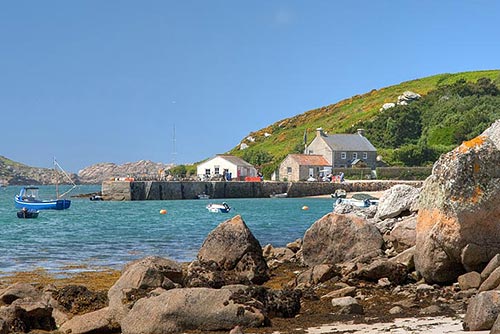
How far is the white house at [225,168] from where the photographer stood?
122m

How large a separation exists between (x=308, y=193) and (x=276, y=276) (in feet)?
278

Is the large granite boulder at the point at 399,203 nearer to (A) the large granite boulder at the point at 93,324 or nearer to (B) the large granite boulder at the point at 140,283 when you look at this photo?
(B) the large granite boulder at the point at 140,283

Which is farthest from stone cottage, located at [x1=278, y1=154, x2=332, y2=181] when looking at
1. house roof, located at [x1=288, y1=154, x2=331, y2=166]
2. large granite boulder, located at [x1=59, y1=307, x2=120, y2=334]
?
large granite boulder, located at [x1=59, y1=307, x2=120, y2=334]

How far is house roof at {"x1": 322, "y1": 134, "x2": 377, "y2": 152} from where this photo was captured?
118375 millimetres

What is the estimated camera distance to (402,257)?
1981cm

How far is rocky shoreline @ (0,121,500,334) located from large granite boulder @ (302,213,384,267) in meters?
0.03

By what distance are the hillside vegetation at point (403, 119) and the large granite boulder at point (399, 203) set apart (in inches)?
3397

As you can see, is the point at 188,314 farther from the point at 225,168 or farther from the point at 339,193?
the point at 225,168

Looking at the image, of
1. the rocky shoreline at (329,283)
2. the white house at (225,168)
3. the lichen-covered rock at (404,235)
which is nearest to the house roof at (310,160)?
the white house at (225,168)

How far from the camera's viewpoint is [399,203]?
97.3ft

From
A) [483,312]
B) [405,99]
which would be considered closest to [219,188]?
[405,99]

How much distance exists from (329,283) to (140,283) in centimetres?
499

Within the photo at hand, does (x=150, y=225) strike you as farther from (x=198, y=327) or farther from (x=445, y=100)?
→ (x=445, y=100)

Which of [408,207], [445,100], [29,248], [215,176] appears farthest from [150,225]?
[445,100]
